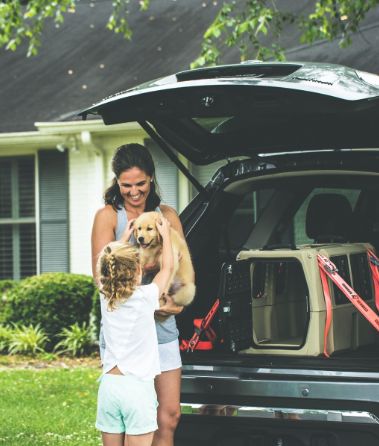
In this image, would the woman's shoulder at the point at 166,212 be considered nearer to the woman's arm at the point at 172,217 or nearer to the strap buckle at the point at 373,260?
the woman's arm at the point at 172,217

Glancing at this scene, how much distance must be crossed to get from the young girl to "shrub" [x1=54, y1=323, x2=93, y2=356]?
625 centimetres

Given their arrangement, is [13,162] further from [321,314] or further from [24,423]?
[321,314]

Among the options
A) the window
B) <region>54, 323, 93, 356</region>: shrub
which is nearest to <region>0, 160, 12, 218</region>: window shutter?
the window

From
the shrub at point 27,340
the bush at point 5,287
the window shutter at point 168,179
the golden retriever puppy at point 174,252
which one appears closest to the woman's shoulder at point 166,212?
the golden retriever puppy at point 174,252

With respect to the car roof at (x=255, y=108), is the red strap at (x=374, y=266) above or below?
below

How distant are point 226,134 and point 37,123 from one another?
276 inches

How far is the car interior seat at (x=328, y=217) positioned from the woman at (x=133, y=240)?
147cm

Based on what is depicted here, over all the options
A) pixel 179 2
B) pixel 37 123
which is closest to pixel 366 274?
pixel 37 123

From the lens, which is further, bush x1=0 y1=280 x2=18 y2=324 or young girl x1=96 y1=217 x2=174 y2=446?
bush x1=0 y1=280 x2=18 y2=324

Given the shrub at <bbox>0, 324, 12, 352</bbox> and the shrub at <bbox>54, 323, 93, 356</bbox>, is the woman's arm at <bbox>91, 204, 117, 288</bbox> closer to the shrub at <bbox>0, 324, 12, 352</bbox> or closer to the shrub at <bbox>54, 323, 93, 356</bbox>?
the shrub at <bbox>54, 323, 93, 356</bbox>

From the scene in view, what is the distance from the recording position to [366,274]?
4.02 metres

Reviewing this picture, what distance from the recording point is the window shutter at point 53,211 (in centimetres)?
1116

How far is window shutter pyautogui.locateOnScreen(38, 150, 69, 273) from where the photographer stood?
11.2 meters

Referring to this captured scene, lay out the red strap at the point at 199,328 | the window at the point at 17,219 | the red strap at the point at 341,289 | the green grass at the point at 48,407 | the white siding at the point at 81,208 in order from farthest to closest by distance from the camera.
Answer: the window at the point at 17,219, the white siding at the point at 81,208, the green grass at the point at 48,407, the red strap at the point at 199,328, the red strap at the point at 341,289
